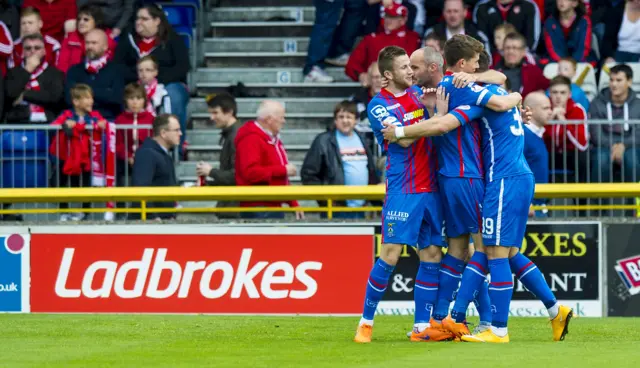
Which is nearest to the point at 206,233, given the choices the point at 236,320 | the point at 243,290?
the point at 243,290

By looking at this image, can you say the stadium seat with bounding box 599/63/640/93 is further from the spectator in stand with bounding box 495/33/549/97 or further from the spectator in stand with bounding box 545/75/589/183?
the spectator in stand with bounding box 545/75/589/183

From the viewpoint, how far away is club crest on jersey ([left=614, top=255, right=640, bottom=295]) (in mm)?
13245

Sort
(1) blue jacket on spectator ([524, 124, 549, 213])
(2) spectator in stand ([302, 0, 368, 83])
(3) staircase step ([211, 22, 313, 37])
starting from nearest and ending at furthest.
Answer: (1) blue jacket on spectator ([524, 124, 549, 213]) → (2) spectator in stand ([302, 0, 368, 83]) → (3) staircase step ([211, 22, 313, 37])

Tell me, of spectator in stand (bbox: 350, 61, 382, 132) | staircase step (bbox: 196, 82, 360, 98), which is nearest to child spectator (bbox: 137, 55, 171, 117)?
staircase step (bbox: 196, 82, 360, 98)

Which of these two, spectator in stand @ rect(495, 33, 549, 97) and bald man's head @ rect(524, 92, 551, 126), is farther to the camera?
spectator in stand @ rect(495, 33, 549, 97)

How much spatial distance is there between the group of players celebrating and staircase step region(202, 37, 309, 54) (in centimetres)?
867

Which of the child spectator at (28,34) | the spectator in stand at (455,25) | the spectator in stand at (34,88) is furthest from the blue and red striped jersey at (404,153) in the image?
the child spectator at (28,34)

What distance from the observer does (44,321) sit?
11.8 m

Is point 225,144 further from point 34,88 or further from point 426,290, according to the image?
point 426,290

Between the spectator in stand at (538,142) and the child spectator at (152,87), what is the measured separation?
4.30 m

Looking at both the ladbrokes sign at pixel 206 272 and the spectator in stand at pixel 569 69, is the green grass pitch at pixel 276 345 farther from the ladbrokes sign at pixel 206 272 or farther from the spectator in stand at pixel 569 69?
the spectator in stand at pixel 569 69

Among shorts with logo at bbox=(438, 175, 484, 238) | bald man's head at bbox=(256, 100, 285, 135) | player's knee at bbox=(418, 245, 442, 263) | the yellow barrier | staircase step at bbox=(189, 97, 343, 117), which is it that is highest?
staircase step at bbox=(189, 97, 343, 117)

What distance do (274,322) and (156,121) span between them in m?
3.22

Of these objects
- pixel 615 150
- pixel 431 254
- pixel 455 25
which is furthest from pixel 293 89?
pixel 431 254
